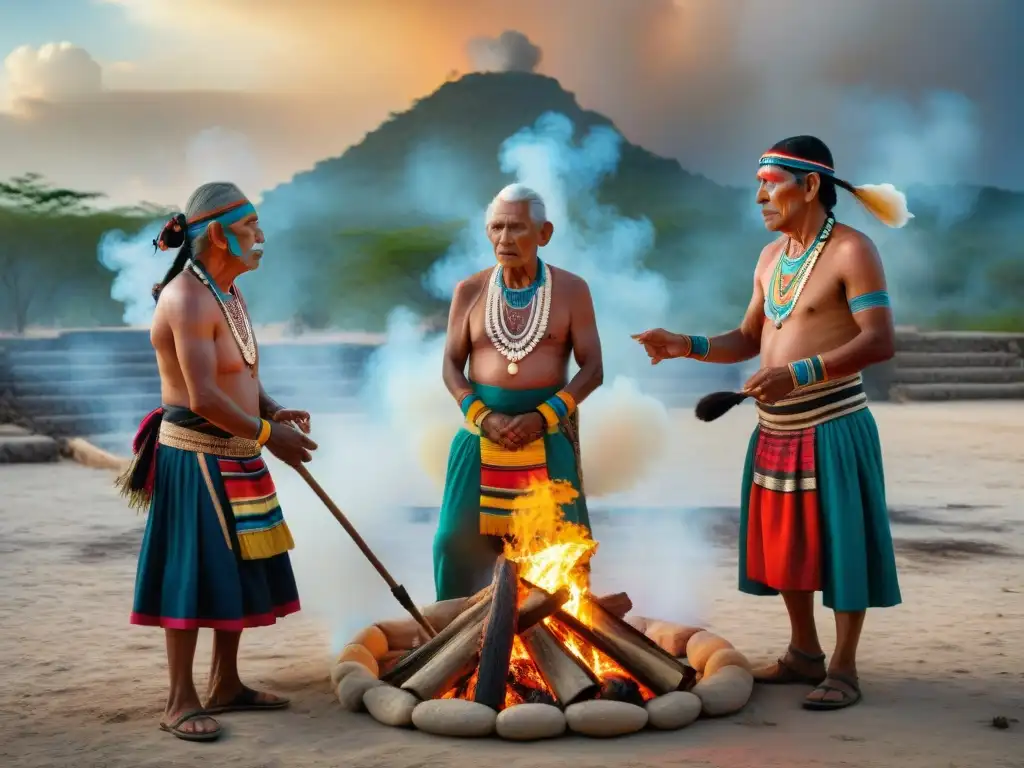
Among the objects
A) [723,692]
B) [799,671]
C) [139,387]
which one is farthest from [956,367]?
[723,692]

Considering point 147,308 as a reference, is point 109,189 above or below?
above

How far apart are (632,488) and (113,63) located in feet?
72.7

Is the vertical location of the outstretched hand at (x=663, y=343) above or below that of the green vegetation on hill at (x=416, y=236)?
below

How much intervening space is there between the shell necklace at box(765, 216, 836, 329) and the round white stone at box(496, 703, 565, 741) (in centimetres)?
158

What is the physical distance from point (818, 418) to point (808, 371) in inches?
10.1

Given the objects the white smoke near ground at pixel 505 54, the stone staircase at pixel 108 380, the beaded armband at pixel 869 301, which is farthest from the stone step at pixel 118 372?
the white smoke near ground at pixel 505 54

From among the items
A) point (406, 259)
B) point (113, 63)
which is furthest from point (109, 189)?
point (406, 259)

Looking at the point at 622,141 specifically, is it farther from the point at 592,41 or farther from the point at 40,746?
the point at 40,746

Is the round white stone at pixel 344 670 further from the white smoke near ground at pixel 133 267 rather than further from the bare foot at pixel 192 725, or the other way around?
the white smoke near ground at pixel 133 267

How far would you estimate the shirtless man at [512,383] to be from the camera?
4.66 m

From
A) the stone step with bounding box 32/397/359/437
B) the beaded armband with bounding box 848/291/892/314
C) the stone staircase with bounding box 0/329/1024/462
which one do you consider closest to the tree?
the stone staircase with bounding box 0/329/1024/462

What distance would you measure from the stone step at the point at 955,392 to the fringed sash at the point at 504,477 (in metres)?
14.7

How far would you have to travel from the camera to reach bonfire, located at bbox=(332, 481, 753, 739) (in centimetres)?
396

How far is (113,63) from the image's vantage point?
2833 cm
